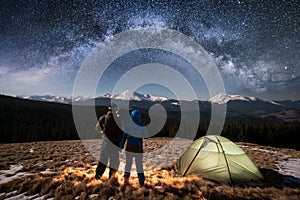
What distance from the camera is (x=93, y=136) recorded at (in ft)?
247

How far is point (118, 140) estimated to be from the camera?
24.6ft

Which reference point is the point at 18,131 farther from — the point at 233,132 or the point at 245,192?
the point at 233,132

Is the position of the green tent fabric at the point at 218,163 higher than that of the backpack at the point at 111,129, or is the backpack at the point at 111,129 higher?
the backpack at the point at 111,129

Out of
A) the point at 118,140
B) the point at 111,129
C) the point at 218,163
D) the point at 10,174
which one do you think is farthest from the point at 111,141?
the point at 10,174

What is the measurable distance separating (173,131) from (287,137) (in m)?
41.9

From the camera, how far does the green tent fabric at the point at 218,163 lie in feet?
25.4

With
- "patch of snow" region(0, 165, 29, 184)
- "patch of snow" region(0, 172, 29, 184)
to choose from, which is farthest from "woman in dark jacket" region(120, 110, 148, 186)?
"patch of snow" region(0, 165, 29, 184)

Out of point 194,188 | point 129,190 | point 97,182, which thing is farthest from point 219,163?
point 97,182

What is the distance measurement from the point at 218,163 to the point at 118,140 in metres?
4.82

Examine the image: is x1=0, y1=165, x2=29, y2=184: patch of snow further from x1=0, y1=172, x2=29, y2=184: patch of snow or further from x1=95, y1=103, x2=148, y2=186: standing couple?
x1=95, y1=103, x2=148, y2=186: standing couple

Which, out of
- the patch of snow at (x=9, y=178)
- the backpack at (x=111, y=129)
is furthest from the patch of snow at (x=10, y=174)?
the backpack at (x=111, y=129)

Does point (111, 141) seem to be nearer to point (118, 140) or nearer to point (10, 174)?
point (118, 140)

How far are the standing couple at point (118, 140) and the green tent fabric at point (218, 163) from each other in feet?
9.87

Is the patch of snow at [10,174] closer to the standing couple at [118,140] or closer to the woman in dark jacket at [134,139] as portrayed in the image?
the standing couple at [118,140]
